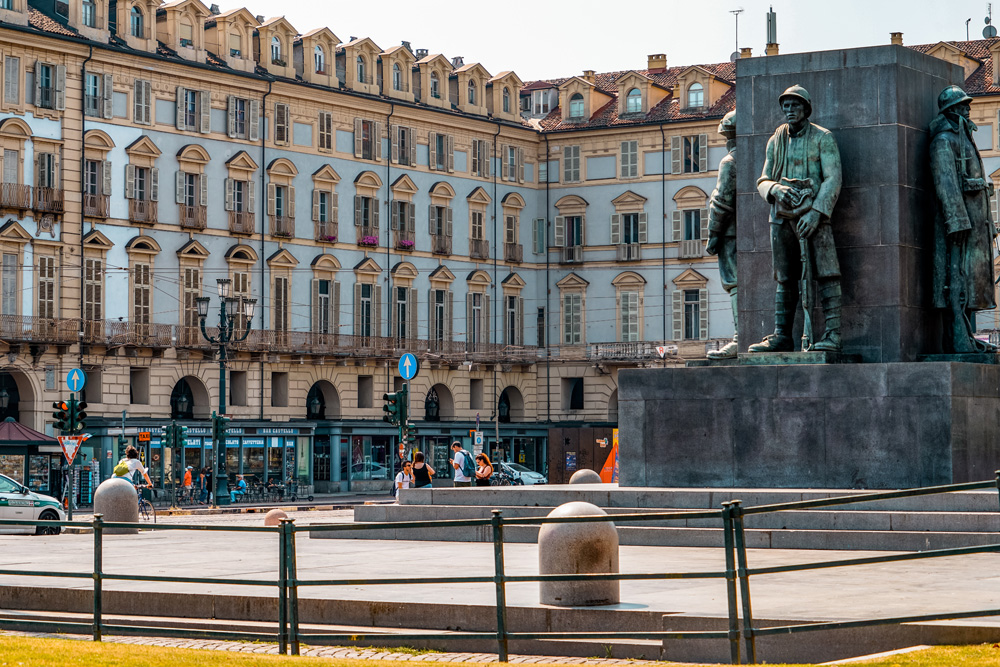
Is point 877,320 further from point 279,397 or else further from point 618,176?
point 618,176

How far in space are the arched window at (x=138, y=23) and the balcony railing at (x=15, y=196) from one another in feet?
25.8

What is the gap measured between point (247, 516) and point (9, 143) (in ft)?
62.7

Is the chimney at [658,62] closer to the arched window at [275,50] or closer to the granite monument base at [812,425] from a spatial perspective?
the arched window at [275,50]

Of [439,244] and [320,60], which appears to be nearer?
[320,60]

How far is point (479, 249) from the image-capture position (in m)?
78.8

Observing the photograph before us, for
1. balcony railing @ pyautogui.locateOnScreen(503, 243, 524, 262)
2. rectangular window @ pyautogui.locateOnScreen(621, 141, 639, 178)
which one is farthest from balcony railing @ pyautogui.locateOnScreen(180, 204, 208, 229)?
rectangular window @ pyautogui.locateOnScreen(621, 141, 639, 178)

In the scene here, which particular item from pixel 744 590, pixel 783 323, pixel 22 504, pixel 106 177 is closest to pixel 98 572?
pixel 744 590

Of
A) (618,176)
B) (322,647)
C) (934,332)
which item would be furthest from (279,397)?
(322,647)

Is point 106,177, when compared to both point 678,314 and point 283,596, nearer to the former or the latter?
point 678,314

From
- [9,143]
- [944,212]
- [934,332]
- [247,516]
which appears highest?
[9,143]

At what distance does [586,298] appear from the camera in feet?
264

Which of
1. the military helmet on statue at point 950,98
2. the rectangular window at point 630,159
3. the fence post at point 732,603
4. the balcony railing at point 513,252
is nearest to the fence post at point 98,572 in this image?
the fence post at point 732,603

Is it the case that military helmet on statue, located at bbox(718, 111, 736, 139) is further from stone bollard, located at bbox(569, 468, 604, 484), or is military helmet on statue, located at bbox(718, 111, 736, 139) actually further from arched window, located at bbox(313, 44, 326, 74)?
arched window, located at bbox(313, 44, 326, 74)

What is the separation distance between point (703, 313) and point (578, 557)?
209 ft
